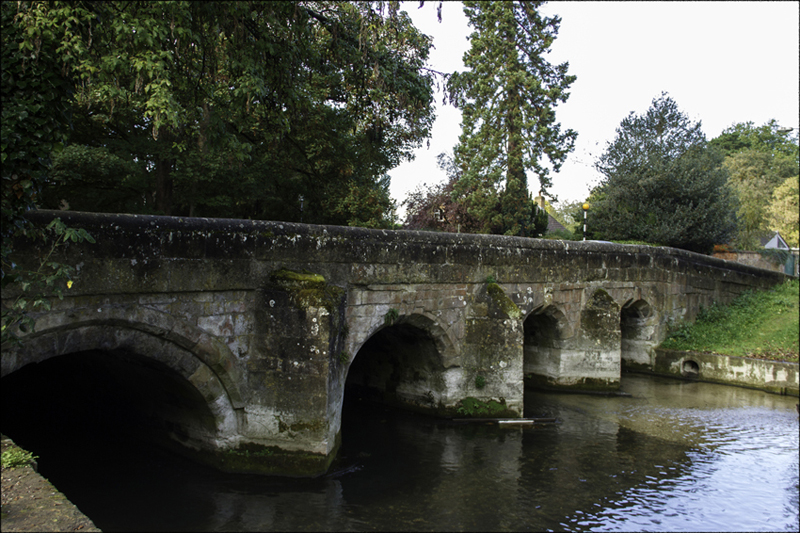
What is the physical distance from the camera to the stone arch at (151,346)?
6.00 m

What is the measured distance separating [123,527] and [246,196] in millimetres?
10082

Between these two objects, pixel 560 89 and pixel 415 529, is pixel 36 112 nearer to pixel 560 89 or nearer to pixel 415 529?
pixel 415 529

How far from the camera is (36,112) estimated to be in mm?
5320

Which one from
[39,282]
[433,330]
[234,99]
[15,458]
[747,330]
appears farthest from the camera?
[747,330]

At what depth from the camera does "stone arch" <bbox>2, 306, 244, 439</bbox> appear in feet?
19.7

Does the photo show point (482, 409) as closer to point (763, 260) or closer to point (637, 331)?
point (637, 331)

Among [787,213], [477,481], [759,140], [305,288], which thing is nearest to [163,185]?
[305,288]

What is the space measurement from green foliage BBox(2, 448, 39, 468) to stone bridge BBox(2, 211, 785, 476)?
1018 mm

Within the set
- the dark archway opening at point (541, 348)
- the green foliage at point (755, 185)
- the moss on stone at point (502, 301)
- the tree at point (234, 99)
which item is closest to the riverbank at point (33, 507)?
the tree at point (234, 99)

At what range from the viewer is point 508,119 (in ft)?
73.7

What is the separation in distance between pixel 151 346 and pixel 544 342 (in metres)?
9.54

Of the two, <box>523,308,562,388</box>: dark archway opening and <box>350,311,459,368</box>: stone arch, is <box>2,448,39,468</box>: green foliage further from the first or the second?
<box>523,308,562,388</box>: dark archway opening

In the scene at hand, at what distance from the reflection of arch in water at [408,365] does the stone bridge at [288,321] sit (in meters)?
0.03

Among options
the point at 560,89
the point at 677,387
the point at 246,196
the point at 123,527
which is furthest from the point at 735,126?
the point at 123,527
